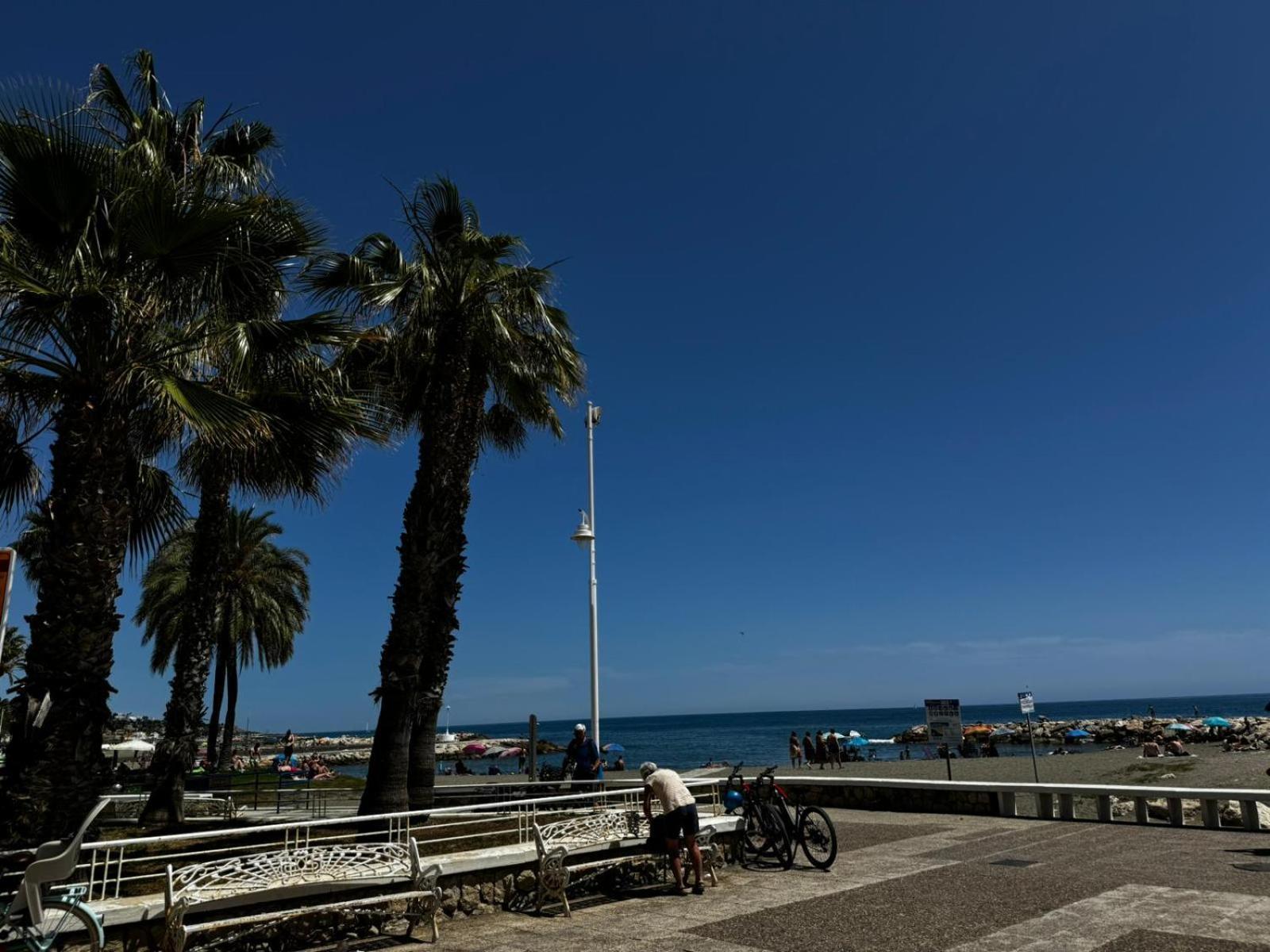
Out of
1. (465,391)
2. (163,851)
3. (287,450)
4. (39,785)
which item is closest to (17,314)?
(287,450)

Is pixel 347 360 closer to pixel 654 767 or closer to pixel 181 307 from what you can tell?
pixel 181 307

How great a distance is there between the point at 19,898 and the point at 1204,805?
13.9m

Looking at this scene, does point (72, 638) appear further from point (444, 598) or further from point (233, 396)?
point (444, 598)

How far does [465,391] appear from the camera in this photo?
14.4m

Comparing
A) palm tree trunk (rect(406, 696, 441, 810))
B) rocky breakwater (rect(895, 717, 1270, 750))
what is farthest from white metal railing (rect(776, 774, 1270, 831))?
rocky breakwater (rect(895, 717, 1270, 750))

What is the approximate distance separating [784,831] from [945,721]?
851 cm

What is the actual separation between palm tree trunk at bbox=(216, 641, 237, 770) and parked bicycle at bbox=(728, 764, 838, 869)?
24.2 meters

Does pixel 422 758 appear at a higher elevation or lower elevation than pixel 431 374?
lower

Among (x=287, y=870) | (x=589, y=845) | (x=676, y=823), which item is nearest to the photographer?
(x=287, y=870)

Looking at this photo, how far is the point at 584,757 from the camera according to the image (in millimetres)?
14430

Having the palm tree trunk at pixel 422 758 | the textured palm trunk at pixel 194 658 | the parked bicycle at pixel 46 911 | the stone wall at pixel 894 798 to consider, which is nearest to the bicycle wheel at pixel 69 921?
the parked bicycle at pixel 46 911

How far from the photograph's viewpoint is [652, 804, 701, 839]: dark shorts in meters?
8.87

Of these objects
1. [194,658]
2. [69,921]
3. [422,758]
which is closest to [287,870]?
[69,921]

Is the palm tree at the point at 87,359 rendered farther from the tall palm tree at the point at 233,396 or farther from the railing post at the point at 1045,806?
the railing post at the point at 1045,806
